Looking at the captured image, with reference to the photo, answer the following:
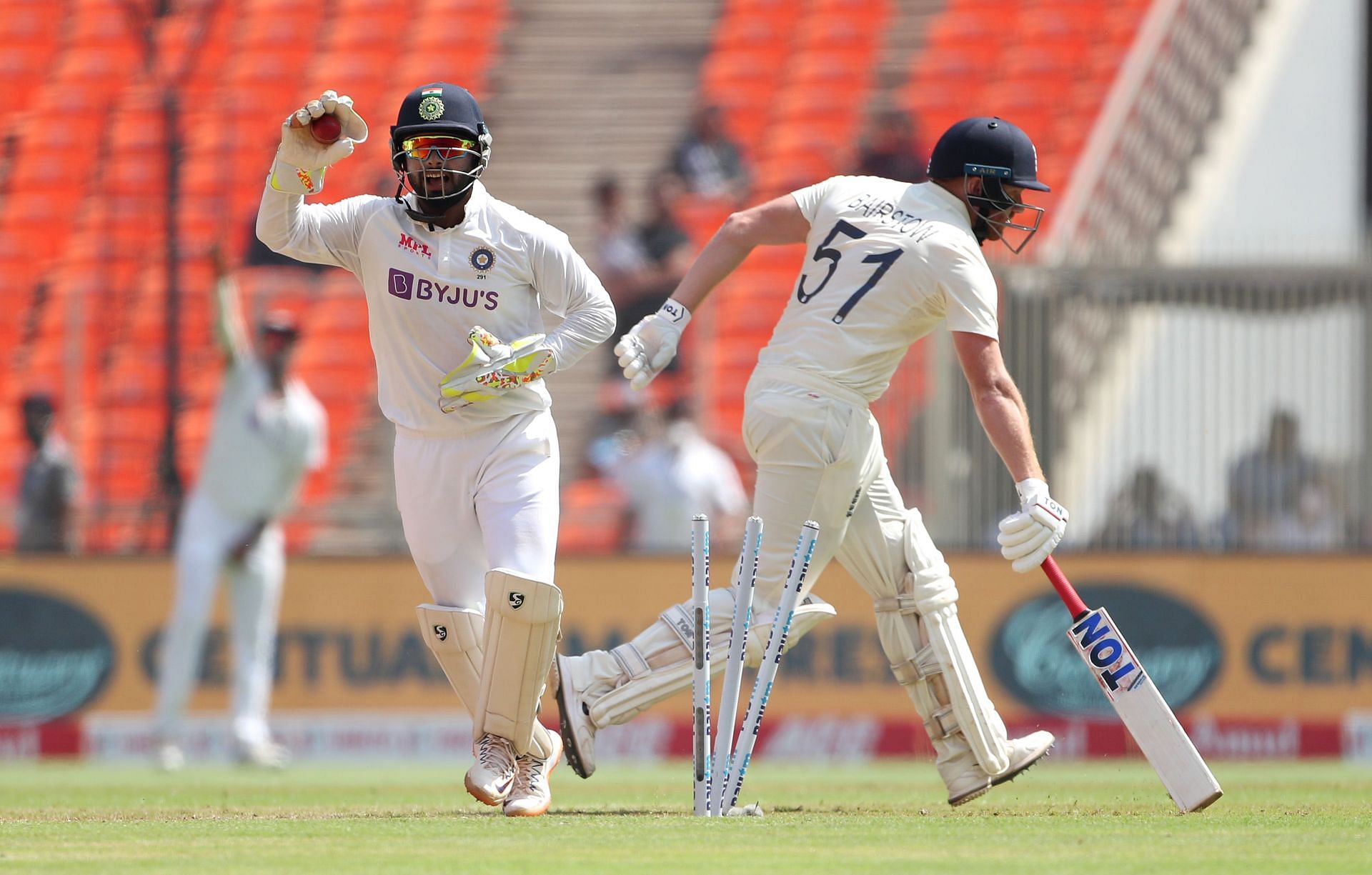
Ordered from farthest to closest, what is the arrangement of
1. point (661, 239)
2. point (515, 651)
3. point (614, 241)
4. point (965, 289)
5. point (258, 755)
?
point (614, 241), point (661, 239), point (258, 755), point (965, 289), point (515, 651)

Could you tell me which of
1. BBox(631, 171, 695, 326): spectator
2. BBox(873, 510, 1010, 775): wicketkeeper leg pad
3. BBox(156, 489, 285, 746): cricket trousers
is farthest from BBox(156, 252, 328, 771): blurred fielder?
BBox(873, 510, 1010, 775): wicketkeeper leg pad

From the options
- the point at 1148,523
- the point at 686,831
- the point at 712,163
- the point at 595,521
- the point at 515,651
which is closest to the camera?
the point at 686,831

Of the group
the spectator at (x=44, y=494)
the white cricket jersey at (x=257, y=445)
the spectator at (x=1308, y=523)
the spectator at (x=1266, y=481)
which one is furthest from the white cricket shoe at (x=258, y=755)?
the spectator at (x=1308, y=523)

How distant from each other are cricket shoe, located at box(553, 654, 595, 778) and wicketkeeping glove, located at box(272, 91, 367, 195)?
1.68 metres

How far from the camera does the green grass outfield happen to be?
16.0ft

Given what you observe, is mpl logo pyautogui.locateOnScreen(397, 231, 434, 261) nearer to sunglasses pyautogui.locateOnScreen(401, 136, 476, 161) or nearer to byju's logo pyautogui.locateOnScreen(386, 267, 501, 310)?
byju's logo pyautogui.locateOnScreen(386, 267, 501, 310)

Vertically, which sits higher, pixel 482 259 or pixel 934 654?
pixel 482 259

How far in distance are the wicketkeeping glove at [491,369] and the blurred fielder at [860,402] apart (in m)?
0.27

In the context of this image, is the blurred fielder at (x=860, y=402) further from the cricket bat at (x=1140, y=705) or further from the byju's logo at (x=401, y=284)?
the byju's logo at (x=401, y=284)

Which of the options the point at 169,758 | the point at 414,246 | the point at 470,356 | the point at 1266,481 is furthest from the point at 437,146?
the point at 1266,481

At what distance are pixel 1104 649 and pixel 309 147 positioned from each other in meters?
2.84

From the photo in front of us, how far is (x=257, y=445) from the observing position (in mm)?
10523

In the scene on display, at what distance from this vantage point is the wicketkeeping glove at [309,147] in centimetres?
600

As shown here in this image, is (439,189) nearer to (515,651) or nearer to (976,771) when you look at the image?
(515,651)
